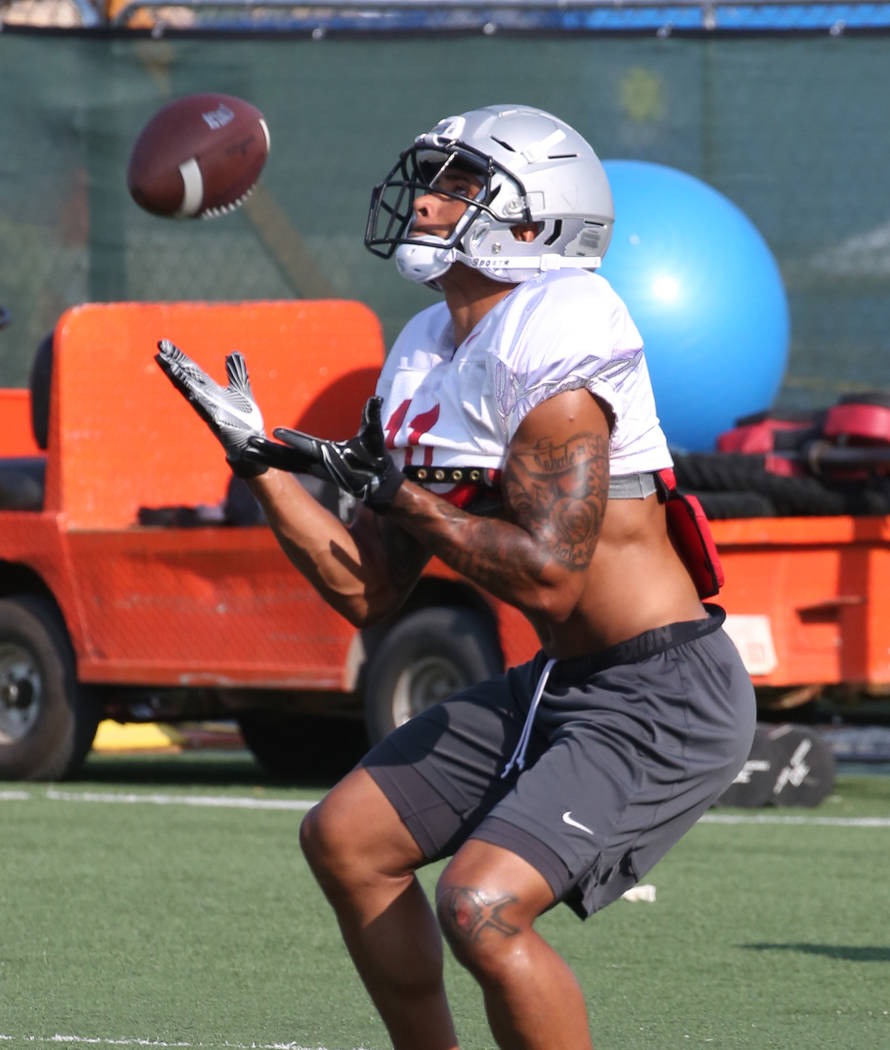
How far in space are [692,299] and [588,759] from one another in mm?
5748

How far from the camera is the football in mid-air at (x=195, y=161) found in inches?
342

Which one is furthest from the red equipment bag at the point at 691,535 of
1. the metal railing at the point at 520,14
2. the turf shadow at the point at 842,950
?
the metal railing at the point at 520,14

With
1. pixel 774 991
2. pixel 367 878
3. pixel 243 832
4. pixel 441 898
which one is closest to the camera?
pixel 441 898

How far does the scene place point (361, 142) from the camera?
11.9 m

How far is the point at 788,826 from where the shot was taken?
779cm

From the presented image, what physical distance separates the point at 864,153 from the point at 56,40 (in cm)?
458

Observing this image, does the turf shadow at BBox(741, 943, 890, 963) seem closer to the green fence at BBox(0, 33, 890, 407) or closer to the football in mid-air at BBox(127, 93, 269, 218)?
the football in mid-air at BBox(127, 93, 269, 218)

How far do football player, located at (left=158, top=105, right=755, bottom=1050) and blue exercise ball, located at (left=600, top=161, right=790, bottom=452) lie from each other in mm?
4967

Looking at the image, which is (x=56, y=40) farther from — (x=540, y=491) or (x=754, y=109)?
(x=540, y=491)

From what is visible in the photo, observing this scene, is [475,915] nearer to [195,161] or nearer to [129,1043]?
[129,1043]

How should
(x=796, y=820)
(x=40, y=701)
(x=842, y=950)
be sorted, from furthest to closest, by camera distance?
(x=40, y=701), (x=796, y=820), (x=842, y=950)

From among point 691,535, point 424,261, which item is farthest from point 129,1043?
point 424,261

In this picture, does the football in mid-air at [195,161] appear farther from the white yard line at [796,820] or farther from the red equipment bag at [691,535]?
the red equipment bag at [691,535]

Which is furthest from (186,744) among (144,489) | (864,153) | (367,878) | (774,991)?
(367,878)
